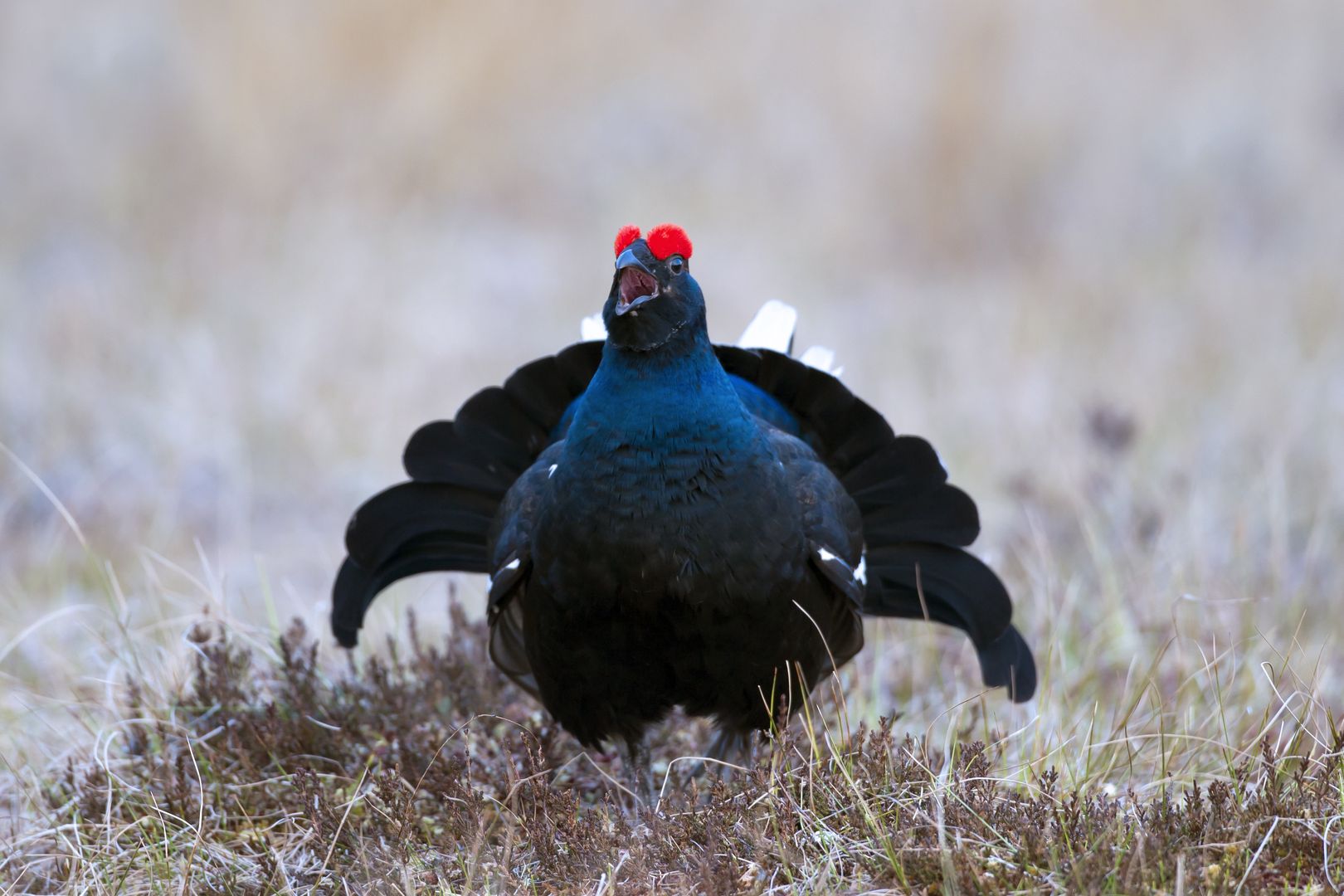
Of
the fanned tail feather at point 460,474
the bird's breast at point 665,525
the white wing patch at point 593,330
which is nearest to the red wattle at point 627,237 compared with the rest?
the bird's breast at point 665,525

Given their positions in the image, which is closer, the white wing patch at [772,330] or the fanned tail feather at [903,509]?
the fanned tail feather at [903,509]

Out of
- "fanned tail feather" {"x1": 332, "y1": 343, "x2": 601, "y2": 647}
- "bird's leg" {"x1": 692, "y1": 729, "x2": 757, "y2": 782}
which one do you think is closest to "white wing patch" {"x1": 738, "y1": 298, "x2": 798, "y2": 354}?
"fanned tail feather" {"x1": 332, "y1": 343, "x2": 601, "y2": 647}

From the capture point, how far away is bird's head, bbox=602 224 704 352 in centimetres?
280

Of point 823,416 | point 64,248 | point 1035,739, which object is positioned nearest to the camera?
point 1035,739

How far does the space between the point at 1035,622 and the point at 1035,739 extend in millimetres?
1293

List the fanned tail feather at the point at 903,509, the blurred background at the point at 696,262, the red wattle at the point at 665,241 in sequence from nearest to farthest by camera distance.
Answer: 1. the red wattle at the point at 665,241
2. the fanned tail feather at the point at 903,509
3. the blurred background at the point at 696,262

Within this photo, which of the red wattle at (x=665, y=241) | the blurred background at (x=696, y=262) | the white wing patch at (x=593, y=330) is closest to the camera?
the red wattle at (x=665, y=241)

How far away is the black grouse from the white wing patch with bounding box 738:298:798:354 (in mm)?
219

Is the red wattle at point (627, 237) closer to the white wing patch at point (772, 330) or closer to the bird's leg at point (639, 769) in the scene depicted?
the white wing patch at point (772, 330)

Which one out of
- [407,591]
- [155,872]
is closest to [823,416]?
[155,872]

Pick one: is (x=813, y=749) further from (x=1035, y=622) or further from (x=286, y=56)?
(x=286, y=56)

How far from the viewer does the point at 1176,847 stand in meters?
2.45

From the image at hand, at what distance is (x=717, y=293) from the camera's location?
886 centimetres

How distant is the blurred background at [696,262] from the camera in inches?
198
